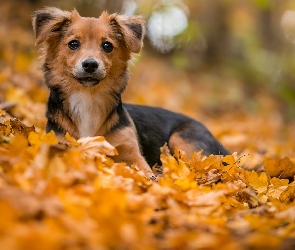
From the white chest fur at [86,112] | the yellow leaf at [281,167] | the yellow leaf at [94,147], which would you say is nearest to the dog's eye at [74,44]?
the white chest fur at [86,112]

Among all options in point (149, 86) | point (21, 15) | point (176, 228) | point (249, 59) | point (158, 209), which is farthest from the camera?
point (249, 59)

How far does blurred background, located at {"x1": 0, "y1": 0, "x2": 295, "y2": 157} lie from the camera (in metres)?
7.68

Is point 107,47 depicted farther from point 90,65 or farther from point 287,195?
point 287,195

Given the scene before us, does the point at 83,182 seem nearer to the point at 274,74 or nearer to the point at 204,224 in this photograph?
the point at 204,224

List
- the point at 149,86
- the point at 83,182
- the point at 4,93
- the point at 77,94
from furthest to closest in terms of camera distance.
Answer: the point at 149,86
the point at 4,93
the point at 77,94
the point at 83,182

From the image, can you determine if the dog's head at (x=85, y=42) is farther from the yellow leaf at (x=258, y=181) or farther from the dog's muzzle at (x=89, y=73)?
the yellow leaf at (x=258, y=181)

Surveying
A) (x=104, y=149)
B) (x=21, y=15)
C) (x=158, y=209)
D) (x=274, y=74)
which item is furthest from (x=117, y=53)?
(x=274, y=74)

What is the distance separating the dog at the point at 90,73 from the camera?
4.26 metres

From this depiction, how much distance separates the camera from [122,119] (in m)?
4.46

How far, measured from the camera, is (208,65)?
51.7 feet

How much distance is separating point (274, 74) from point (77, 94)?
1020cm

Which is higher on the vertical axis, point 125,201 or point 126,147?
point 126,147

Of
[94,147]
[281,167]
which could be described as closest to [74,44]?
[94,147]

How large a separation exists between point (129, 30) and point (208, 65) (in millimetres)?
11391
